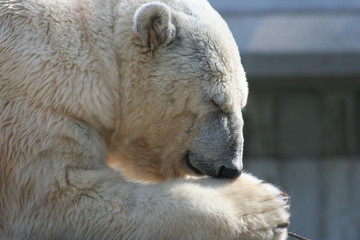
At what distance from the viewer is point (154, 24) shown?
133 inches

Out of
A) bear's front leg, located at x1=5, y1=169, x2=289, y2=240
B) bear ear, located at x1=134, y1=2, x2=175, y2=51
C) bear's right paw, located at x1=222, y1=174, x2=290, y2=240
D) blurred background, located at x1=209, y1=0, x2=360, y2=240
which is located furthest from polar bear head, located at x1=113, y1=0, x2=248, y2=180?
blurred background, located at x1=209, y1=0, x2=360, y2=240

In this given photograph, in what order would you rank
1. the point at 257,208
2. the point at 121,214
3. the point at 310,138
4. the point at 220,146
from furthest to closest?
the point at 310,138 < the point at 220,146 < the point at 257,208 < the point at 121,214

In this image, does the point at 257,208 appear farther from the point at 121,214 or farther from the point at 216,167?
the point at 121,214

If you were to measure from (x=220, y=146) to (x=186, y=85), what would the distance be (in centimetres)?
32

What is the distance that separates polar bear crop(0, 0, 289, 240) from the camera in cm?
322

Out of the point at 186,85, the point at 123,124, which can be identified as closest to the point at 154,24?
the point at 186,85

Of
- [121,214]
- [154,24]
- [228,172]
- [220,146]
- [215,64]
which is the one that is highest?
[154,24]

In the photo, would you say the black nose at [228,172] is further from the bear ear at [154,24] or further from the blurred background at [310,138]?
the blurred background at [310,138]

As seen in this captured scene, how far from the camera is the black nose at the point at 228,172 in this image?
3479 millimetres

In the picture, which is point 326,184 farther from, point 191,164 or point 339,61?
point 191,164

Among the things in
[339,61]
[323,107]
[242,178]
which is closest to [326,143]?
[323,107]

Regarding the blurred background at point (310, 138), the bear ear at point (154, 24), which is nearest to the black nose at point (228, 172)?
the bear ear at point (154, 24)

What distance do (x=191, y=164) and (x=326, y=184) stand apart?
3.69 meters

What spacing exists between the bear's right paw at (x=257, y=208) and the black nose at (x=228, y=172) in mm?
29
